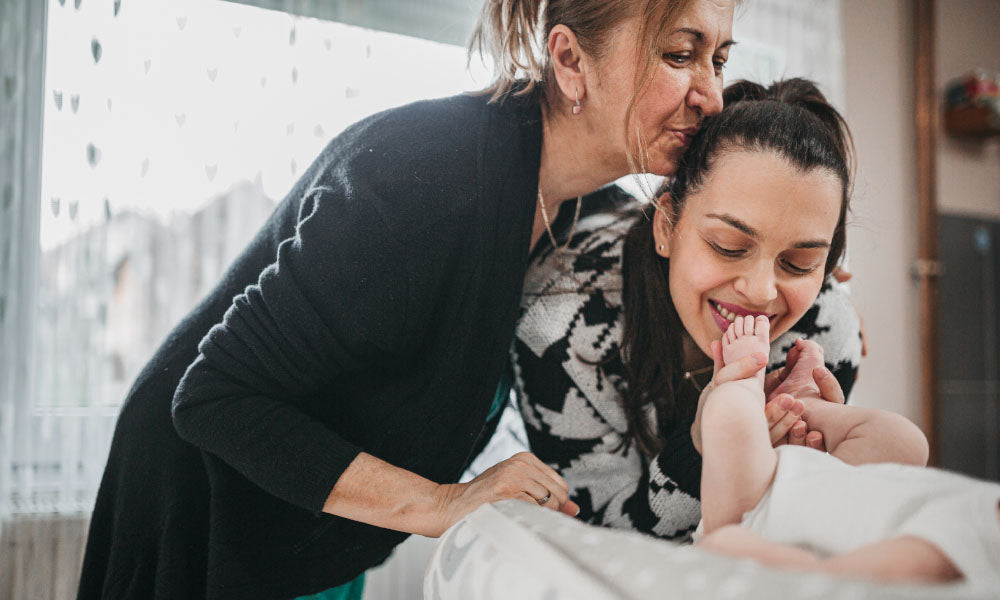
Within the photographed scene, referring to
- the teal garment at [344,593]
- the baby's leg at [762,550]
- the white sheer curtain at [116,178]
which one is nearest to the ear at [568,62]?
the baby's leg at [762,550]

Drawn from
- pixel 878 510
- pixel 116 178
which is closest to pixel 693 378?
pixel 878 510

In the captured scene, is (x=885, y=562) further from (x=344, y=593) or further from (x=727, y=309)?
(x=344, y=593)

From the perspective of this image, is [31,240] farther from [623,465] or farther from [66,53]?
[623,465]

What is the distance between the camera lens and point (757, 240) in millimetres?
907

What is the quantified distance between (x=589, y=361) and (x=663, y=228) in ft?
0.80

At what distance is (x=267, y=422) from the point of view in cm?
86

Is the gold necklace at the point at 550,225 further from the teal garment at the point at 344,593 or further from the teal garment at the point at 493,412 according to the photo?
the teal garment at the point at 344,593

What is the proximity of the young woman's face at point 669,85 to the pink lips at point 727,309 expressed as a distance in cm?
24

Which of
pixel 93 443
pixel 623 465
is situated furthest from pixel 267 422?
pixel 93 443

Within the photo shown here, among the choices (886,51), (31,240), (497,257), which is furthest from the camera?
(886,51)

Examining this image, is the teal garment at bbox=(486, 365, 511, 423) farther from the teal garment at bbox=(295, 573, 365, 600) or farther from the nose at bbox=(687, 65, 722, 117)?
the nose at bbox=(687, 65, 722, 117)

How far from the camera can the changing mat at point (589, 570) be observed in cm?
38

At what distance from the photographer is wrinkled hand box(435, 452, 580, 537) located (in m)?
0.82

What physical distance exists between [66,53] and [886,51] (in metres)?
3.23
